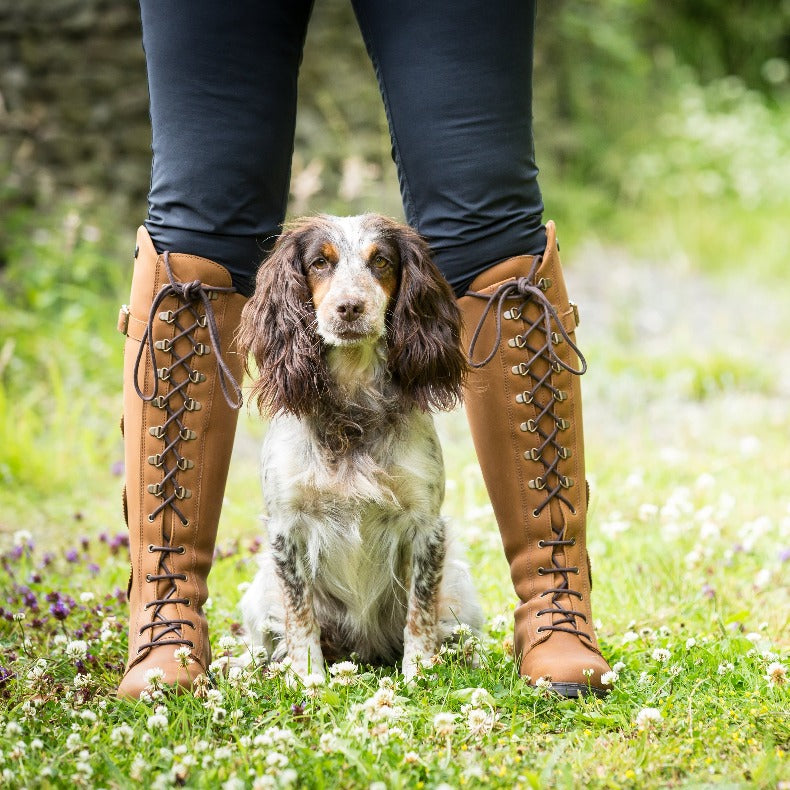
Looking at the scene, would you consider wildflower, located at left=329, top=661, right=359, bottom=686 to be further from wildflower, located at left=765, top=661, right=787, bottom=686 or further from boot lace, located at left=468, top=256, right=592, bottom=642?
wildflower, located at left=765, top=661, right=787, bottom=686

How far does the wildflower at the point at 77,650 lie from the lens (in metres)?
2.55

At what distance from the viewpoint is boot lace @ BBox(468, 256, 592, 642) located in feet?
8.59

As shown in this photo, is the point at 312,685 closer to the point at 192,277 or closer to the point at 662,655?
the point at 662,655

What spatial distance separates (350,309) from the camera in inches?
99.6

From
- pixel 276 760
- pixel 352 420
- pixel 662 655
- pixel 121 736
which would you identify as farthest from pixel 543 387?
pixel 121 736

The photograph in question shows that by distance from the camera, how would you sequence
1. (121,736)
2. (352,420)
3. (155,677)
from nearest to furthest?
(121,736)
(155,677)
(352,420)

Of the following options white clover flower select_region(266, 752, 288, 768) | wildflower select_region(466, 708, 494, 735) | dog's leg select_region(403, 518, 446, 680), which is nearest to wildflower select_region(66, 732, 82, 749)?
white clover flower select_region(266, 752, 288, 768)

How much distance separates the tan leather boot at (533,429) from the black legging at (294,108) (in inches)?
5.5

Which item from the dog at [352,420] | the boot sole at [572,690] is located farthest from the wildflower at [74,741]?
the boot sole at [572,690]

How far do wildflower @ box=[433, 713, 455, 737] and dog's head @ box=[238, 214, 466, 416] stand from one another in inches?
33.0

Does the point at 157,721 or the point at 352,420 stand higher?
the point at 352,420

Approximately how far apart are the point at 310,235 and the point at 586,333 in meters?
4.64

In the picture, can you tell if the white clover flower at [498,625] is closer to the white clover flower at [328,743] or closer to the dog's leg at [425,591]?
the dog's leg at [425,591]

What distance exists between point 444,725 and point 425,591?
25.3 inches
